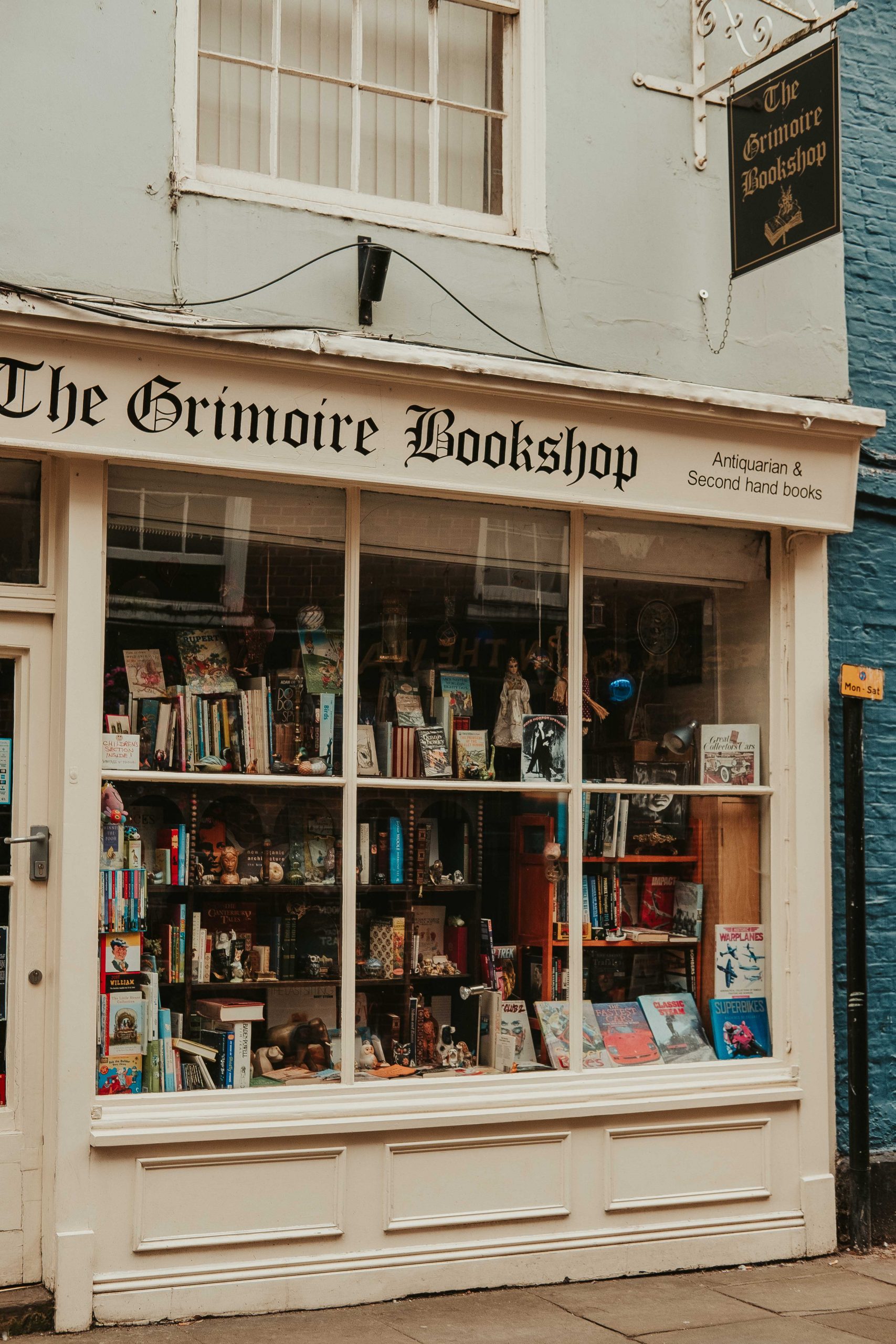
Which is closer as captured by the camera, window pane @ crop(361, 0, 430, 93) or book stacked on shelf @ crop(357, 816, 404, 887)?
book stacked on shelf @ crop(357, 816, 404, 887)

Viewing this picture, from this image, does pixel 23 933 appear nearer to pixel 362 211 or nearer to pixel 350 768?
pixel 350 768

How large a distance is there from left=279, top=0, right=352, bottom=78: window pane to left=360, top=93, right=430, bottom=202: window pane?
20 centimetres

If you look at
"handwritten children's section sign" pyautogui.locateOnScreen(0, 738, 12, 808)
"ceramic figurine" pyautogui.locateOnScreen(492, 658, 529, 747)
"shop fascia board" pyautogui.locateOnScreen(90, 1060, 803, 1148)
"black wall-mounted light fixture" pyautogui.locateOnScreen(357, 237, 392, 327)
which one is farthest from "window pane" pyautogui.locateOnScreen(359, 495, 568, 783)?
"handwritten children's section sign" pyautogui.locateOnScreen(0, 738, 12, 808)

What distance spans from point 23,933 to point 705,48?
5304mm

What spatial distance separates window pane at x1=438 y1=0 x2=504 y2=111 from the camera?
21.5 ft

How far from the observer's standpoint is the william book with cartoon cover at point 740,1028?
6754 mm

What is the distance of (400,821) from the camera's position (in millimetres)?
6316

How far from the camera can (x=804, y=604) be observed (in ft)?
22.9

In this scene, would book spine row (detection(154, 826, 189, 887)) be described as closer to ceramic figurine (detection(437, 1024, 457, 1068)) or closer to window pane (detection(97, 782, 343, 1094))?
window pane (detection(97, 782, 343, 1094))

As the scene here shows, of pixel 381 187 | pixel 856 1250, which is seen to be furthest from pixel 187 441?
pixel 856 1250

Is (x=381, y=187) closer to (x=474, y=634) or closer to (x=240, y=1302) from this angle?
(x=474, y=634)

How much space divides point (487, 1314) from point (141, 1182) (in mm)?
1500

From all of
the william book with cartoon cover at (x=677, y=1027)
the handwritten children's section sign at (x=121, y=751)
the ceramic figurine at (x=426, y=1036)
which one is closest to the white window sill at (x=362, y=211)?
the handwritten children's section sign at (x=121, y=751)

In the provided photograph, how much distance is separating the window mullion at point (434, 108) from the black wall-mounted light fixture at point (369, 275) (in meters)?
0.65
